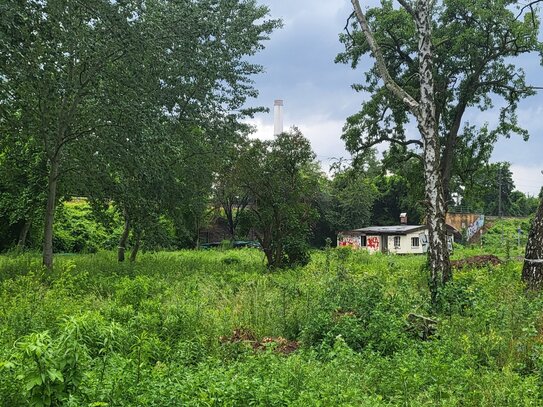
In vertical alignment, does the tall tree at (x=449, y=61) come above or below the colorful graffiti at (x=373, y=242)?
above

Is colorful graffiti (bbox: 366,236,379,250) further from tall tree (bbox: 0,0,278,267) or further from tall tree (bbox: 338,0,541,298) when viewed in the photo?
tall tree (bbox: 0,0,278,267)

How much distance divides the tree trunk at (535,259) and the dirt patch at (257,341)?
21.4 ft

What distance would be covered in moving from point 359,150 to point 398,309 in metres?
15.8

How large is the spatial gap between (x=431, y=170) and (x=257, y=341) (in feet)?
18.0

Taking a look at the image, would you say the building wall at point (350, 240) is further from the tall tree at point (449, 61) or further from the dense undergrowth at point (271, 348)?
the dense undergrowth at point (271, 348)

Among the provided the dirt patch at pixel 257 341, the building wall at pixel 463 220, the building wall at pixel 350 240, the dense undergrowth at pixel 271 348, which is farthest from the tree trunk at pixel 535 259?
the building wall at pixel 463 220

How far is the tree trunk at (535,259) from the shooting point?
10.9m

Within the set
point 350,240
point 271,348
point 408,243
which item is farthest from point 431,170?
point 350,240

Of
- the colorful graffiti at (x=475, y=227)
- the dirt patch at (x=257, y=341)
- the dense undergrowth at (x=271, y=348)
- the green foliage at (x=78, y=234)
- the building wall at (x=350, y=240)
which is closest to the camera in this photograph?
the dense undergrowth at (x=271, y=348)

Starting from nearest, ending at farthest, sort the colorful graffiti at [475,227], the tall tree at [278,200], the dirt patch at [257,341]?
the dirt patch at [257,341], the tall tree at [278,200], the colorful graffiti at [475,227]

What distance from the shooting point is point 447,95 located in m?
21.9

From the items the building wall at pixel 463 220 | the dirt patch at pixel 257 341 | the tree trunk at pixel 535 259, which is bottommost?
the dirt patch at pixel 257 341

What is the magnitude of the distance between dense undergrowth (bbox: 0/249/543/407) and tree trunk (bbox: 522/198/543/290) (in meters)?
0.50

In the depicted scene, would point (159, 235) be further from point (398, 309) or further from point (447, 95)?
point (447, 95)
